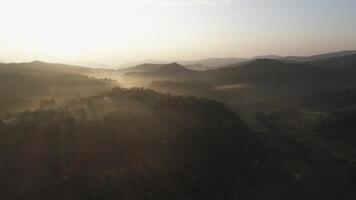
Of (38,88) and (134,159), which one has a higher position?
(38,88)

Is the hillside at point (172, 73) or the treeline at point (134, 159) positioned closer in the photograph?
the treeline at point (134, 159)

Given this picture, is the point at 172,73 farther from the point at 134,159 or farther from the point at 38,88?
the point at 134,159

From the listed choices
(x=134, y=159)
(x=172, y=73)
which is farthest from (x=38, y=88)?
(x=172, y=73)

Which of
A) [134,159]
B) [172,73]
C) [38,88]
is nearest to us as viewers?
[134,159]

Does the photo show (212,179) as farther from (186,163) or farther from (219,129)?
(219,129)

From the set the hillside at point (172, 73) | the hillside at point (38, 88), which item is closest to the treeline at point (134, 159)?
the hillside at point (38, 88)

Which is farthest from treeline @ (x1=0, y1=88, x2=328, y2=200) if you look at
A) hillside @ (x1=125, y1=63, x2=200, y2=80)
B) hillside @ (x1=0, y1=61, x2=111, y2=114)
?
hillside @ (x1=125, y1=63, x2=200, y2=80)

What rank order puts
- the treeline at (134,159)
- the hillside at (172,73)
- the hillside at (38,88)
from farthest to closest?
the hillside at (172,73), the hillside at (38,88), the treeline at (134,159)

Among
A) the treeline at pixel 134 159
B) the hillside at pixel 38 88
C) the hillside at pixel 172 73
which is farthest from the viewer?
the hillside at pixel 172 73

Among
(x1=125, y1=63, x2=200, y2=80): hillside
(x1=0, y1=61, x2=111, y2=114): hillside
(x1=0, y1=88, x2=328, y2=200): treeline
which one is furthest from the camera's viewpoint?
(x1=125, y1=63, x2=200, y2=80): hillside

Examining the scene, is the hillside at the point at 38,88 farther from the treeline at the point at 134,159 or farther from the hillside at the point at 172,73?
the hillside at the point at 172,73

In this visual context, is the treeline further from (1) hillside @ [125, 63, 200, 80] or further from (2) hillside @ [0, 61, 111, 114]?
(1) hillside @ [125, 63, 200, 80]

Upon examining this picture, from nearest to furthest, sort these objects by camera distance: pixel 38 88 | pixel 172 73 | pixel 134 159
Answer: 1. pixel 134 159
2. pixel 38 88
3. pixel 172 73
